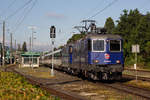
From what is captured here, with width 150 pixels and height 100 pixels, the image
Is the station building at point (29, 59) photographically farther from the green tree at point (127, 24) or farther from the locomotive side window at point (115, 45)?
the locomotive side window at point (115, 45)

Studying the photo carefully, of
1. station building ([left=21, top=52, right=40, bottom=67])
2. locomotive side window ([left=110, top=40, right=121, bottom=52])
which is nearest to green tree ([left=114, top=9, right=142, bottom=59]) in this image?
station building ([left=21, top=52, right=40, bottom=67])

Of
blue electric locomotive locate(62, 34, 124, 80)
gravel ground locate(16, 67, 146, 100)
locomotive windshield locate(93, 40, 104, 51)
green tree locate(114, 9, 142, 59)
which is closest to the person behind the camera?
gravel ground locate(16, 67, 146, 100)

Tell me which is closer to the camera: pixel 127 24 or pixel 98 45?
pixel 98 45

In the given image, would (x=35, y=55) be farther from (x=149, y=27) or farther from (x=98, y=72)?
(x=98, y=72)

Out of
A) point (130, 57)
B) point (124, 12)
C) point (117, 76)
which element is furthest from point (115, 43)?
point (124, 12)

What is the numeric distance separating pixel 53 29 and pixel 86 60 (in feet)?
28.1

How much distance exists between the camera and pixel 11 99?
912cm

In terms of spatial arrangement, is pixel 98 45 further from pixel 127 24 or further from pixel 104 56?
pixel 127 24

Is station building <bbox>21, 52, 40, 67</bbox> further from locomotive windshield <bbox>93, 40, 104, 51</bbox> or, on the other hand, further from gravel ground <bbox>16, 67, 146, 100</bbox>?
locomotive windshield <bbox>93, 40, 104, 51</bbox>

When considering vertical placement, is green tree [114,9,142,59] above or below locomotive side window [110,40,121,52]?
above

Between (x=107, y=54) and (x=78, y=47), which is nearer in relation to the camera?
(x=107, y=54)

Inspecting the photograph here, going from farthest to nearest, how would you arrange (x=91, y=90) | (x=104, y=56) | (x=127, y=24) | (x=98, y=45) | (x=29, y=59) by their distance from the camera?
(x=127, y=24), (x=29, y=59), (x=98, y=45), (x=104, y=56), (x=91, y=90)

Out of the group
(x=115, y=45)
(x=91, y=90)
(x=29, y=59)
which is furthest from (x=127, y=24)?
(x=91, y=90)

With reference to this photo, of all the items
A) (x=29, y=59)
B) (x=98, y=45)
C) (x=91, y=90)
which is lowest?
(x=91, y=90)
